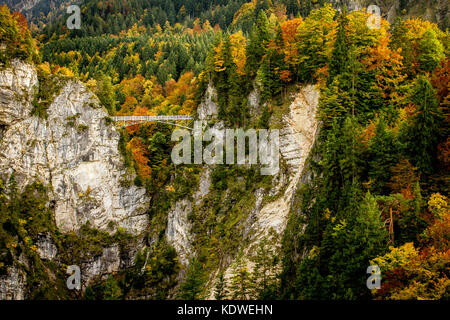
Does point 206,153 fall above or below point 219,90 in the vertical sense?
below

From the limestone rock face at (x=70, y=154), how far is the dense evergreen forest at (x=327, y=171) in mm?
1953

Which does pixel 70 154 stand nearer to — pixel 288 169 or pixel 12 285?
pixel 12 285

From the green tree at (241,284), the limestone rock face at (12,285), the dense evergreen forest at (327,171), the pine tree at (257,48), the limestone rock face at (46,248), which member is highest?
the pine tree at (257,48)

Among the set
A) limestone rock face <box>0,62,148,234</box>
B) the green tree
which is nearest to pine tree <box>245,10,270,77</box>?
limestone rock face <box>0,62,148,234</box>

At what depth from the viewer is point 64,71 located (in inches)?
2574

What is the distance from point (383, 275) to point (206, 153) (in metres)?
31.3

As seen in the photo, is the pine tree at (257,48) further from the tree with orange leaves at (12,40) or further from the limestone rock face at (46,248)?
the limestone rock face at (46,248)

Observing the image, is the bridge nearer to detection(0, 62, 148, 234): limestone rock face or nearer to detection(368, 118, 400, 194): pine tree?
detection(0, 62, 148, 234): limestone rock face

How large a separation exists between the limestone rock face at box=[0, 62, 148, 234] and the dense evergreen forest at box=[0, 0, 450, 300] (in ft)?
6.41

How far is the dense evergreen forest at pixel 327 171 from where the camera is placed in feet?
79.9

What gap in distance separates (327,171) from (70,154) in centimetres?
3647

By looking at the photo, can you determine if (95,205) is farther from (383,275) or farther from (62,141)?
(383,275)

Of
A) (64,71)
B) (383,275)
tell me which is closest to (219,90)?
(64,71)

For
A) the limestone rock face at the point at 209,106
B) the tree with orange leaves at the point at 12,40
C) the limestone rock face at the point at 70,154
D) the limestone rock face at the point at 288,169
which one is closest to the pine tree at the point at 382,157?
the limestone rock face at the point at 288,169
